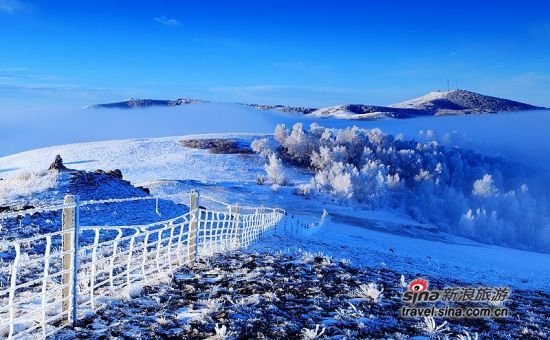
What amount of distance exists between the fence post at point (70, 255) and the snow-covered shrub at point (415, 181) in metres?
37.9

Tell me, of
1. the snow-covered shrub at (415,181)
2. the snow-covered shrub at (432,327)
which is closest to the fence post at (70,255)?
the snow-covered shrub at (432,327)

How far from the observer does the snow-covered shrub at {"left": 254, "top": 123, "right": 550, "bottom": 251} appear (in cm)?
4753

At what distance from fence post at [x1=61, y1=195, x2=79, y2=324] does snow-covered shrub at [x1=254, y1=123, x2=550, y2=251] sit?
37.9 meters

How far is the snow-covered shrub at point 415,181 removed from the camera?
156 feet

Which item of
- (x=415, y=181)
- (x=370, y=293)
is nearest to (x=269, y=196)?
(x=415, y=181)

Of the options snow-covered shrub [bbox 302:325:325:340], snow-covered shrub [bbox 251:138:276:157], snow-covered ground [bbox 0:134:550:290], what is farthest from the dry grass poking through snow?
snow-covered shrub [bbox 251:138:276:157]

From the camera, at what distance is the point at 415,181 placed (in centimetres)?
5847

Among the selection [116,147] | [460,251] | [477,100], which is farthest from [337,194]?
[477,100]

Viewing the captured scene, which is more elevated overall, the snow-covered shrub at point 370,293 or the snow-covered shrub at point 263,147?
the snow-covered shrub at point 370,293

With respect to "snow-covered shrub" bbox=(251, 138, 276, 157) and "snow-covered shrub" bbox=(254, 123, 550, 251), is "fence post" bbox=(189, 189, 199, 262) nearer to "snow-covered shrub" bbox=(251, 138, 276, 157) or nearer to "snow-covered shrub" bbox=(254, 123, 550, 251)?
"snow-covered shrub" bbox=(254, 123, 550, 251)

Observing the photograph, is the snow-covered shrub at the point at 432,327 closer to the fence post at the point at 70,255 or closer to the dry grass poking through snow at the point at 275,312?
the dry grass poking through snow at the point at 275,312

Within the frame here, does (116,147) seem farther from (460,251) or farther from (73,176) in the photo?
(460,251)

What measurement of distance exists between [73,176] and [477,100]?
192 meters

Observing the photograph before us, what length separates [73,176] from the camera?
25156 millimetres
